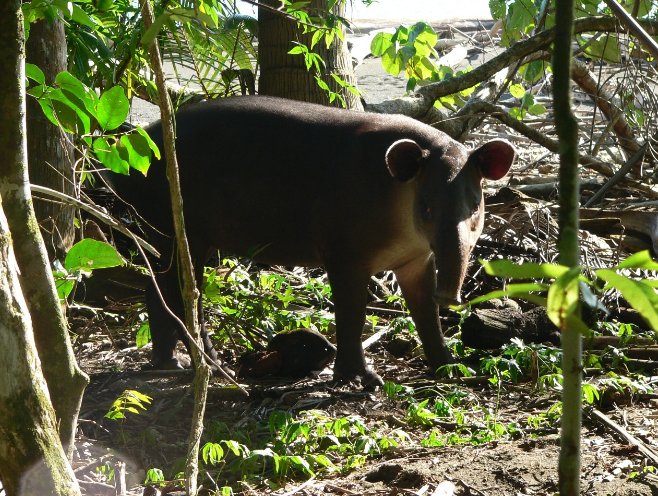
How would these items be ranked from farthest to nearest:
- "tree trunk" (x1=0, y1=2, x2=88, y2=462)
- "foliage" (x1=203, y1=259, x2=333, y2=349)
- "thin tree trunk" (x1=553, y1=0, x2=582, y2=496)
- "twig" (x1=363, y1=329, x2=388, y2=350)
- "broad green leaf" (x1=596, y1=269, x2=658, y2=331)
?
"twig" (x1=363, y1=329, x2=388, y2=350) → "foliage" (x1=203, y1=259, x2=333, y2=349) → "tree trunk" (x1=0, y1=2, x2=88, y2=462) → "thin tree trunk" (x1=553, y1=0, x2=582, y2=496) → "broad green leaf" (x1=596, y1=269, x2=658, y2=331)

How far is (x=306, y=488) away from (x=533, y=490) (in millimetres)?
873

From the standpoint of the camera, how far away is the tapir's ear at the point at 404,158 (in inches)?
206

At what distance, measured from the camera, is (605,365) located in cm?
516

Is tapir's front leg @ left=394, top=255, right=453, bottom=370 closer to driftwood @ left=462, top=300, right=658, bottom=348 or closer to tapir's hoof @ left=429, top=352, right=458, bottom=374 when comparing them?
tapir's hoof @ left=429, top=352, right=458, bottom=374

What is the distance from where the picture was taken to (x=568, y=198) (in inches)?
43.6

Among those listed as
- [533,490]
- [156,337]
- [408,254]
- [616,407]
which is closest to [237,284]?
[156,337]

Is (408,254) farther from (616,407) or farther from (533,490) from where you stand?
(533,490)

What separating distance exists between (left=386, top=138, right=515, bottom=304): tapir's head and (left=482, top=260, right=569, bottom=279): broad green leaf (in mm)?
4064

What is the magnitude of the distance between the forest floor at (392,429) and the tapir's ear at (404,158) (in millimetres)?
1197

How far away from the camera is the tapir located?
537cm

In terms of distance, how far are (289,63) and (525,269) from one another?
6.72 metres

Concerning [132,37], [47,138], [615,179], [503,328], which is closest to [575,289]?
[47,138]

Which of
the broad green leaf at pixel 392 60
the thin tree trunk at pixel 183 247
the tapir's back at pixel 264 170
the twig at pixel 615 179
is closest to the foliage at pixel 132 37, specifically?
the thin tree trunk at pixel 183 247

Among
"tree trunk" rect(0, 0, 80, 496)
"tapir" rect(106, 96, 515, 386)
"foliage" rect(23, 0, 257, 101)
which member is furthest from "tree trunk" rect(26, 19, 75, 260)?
"tapir" rect(106, 96, 515, 386)
